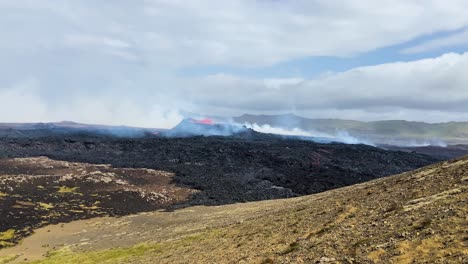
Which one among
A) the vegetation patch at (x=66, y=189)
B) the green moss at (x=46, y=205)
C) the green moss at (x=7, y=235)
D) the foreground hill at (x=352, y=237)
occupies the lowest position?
the green moss at (x=7, y=235)

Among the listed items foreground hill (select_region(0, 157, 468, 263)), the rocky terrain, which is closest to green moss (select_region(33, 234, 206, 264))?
foreground hill (select_region(0, 157, 468, 263))

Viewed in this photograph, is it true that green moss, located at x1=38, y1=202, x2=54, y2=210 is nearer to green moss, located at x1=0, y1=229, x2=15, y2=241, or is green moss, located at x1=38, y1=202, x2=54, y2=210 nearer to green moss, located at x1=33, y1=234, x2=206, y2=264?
green moss, located at x1=0, y1=229, x2=15, y2=241

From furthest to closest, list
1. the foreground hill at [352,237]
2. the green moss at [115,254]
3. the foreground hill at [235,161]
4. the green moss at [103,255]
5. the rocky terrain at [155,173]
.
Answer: the foreground hill at [235,161]
the rocky terrain at [155,173]
the green moss at [103,255]
the green moss at [115,254]
the foreground hill at [352,237]

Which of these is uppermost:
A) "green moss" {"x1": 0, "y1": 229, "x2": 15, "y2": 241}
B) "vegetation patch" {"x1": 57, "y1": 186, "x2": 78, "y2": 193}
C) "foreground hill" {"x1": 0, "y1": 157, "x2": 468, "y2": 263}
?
"foreground hill" {"x1": 0, "y1": 157, "x2": 468, "y2": 263}

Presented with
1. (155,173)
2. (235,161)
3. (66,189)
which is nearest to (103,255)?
(66,189)

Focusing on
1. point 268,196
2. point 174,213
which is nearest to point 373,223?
point 174,213

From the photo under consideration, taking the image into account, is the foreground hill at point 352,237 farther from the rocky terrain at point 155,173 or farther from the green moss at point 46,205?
the rocky terrain at point 155,173

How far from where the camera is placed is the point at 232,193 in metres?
104

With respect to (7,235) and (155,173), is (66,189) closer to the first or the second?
(155,173)

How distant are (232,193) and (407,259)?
87.8m

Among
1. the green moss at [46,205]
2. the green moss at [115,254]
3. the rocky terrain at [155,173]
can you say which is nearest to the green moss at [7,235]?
the rocky terrain at [155,173]

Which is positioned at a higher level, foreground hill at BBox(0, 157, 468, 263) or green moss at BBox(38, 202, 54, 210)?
foreground hill at BBox(0, 157, 468, 263)

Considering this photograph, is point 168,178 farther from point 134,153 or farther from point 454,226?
point 454,226

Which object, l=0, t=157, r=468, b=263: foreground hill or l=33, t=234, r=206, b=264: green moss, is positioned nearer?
l=0, t=157, r=468, b=263: foreground hill
